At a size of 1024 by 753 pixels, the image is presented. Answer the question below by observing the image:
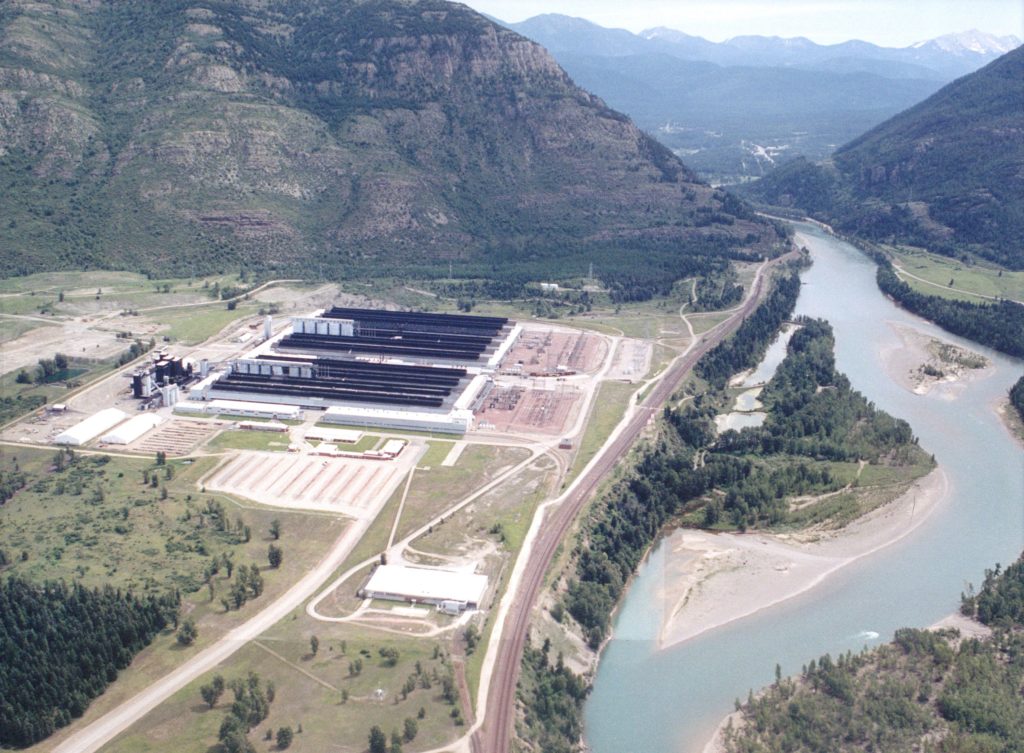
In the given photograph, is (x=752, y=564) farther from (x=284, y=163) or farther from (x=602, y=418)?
(x=284, y=163)

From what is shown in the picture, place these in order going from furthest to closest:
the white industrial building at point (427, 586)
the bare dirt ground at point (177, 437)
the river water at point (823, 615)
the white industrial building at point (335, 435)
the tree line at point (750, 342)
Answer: the tree line at point (750, 342)
the white industrial building at point (335, 435)
the bare dirt ground at point (177, 437)
the white industrial building at point (427, 586)
the river water at point (823, 615)

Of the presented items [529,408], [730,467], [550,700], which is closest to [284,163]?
[529,408]

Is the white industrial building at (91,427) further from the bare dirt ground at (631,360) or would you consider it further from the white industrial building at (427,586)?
the bare dirt ground at (631,360)

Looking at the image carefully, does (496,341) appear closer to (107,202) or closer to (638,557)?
(638,557)

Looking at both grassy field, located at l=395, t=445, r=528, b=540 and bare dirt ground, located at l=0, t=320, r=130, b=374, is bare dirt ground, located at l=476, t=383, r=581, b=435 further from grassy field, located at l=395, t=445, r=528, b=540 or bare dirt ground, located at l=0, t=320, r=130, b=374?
bare dirt ground, located at l=0, t=320, r=130, b=374

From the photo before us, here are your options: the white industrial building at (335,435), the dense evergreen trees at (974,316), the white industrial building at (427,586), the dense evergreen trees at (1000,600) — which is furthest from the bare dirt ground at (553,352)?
the dense evergreen trees at (974,316)

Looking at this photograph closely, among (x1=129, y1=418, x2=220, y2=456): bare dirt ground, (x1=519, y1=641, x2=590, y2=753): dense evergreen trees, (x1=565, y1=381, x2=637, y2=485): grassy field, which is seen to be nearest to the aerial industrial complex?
(x1=129, y1=418, x2=220, y2=456): bare dirt ground

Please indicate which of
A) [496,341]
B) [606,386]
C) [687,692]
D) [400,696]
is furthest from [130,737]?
[496,341]
